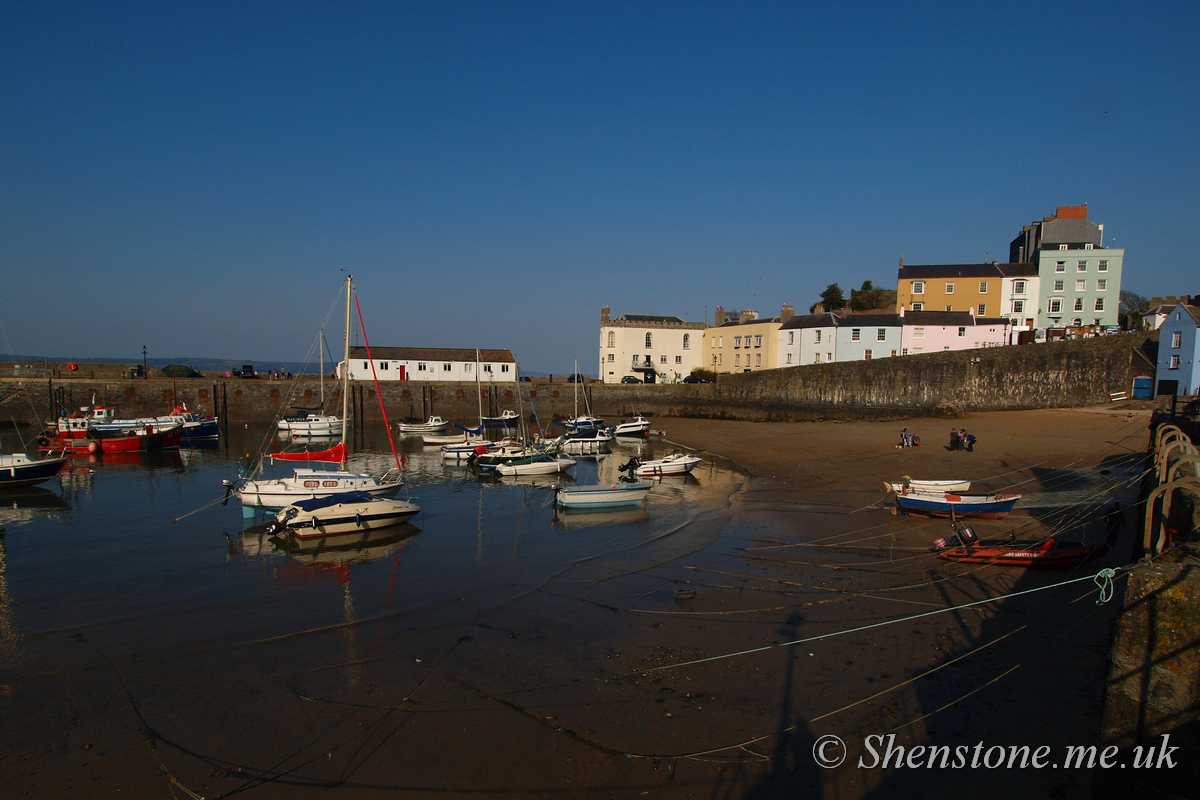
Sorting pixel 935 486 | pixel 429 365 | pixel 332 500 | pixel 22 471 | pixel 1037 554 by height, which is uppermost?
pixel 429 365

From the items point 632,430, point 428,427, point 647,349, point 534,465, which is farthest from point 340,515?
point 647,349

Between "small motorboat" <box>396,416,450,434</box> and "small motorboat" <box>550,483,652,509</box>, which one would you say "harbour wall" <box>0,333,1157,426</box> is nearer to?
"small motorboat" <box>396,416,450,434</box>

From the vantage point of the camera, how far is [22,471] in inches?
1062

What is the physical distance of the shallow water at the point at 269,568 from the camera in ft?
37.8

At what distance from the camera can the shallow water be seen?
453 inches

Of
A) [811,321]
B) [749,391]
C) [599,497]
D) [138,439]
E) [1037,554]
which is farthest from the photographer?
[811,321]

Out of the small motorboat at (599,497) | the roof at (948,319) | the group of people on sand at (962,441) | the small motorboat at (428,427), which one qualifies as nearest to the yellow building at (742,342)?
the roof at (948,319)

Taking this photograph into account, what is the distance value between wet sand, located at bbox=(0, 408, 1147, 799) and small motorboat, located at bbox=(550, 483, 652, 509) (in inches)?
312

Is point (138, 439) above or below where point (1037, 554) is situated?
below

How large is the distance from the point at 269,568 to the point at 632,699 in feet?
38.1

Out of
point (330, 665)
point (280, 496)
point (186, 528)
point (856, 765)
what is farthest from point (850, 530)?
point (186, 528)

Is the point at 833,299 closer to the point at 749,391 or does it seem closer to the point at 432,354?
the point at 749,391

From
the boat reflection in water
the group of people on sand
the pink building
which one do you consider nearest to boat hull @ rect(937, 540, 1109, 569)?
the group of people on sand

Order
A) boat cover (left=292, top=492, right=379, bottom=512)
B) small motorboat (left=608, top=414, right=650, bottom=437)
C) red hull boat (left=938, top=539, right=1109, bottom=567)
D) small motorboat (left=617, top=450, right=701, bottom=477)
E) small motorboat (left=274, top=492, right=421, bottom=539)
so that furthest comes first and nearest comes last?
small motorboat (left=608, top=414, right=650, bottom=437) → small motorboat (left=617, top=450, right=701, bottom=477) → boat cover (left=292, top=492, right=379, bottom=512) → small motorboat (left=274, top=492, right=421, bottom=539) → red hull boat (left=938, top=539, right=1109, bottom=567)
